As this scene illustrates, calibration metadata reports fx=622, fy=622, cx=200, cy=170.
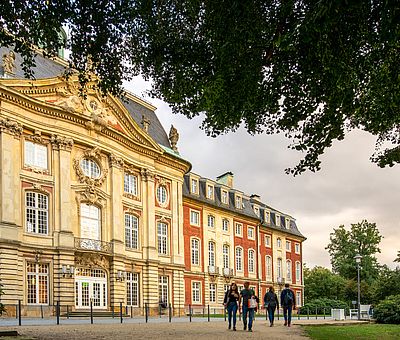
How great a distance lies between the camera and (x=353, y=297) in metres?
71.8

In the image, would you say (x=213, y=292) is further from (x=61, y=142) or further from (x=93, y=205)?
(x=61, y=142)

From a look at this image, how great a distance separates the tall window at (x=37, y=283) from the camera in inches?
1324

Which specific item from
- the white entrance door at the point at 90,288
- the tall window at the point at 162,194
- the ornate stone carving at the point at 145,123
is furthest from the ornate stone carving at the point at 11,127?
the tall window at the point at 162,194

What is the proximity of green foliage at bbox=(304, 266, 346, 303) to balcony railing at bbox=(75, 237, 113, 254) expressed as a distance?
41.6 meters

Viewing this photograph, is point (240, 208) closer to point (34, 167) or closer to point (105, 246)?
point (105, 246)

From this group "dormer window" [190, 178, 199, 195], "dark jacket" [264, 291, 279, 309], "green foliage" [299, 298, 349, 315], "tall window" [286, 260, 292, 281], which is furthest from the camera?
"tall window" [286, 260, 292, 281]

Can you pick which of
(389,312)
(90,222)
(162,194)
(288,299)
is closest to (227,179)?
(162,194)

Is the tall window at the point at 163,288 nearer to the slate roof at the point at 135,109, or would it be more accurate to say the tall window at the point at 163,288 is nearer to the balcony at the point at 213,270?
the balcony at the point at 213,270

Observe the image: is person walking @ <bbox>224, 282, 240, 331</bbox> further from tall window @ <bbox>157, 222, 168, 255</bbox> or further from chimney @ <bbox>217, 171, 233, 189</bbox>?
chimney @ <bbox>217, 171, 233, 189</bbox>

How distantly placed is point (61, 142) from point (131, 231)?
29.2ft

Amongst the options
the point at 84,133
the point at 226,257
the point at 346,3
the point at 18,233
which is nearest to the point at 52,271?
the point at 18,233

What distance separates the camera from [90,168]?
3862 centimetres

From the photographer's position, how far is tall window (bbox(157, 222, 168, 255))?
44875 millimetres

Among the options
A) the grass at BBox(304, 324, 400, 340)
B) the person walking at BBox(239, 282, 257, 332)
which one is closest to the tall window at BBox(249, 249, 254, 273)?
the grass at BBox(304, 324, 400, 340)
